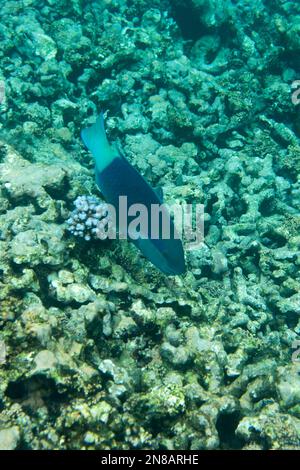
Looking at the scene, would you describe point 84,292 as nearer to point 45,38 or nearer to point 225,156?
point 225,156

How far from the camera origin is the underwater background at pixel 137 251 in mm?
2410

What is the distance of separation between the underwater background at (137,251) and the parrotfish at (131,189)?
524 mm

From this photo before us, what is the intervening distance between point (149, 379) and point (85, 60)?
4.44 meters

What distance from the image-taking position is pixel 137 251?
3480mm

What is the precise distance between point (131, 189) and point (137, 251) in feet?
3.09

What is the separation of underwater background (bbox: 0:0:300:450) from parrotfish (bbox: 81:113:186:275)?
524 mm

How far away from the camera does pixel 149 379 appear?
2703mm

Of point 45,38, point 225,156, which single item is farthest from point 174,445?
point 45,38
